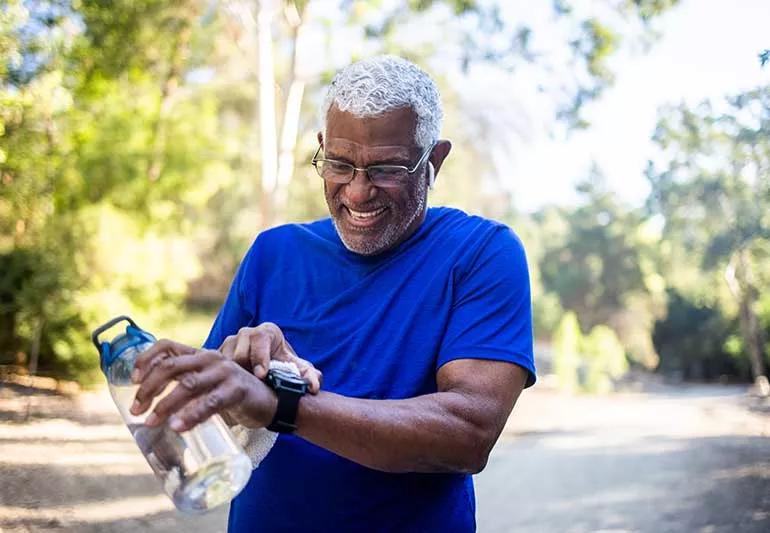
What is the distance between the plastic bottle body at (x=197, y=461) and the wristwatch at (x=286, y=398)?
6cm

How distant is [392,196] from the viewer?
1.27 metres

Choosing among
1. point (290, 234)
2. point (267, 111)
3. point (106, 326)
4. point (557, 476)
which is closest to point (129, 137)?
point (267, 111)

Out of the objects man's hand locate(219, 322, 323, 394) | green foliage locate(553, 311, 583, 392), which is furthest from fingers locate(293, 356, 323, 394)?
green foliage locate(553, 311, 583, 392)

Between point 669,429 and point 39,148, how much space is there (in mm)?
3319

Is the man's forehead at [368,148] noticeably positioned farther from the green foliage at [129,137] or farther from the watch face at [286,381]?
the green foliage at [129,137]

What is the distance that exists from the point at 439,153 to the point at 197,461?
69 cm

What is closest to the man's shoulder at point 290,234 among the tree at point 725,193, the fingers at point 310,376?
the fingers at point 310,376

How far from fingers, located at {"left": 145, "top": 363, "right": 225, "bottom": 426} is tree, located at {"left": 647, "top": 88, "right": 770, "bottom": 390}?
6.11 feet

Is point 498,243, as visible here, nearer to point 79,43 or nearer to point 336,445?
point 336,445

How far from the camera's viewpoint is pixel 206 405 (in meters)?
0.85

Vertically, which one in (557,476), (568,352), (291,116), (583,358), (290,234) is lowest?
(583,358)

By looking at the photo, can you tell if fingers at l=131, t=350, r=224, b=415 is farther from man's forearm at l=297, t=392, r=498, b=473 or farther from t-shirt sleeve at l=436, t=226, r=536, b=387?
t-shirt sleeve at l=436, t=226, r=536, b=387

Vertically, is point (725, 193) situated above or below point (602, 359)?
above

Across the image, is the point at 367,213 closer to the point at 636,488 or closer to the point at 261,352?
the point at 261,352
